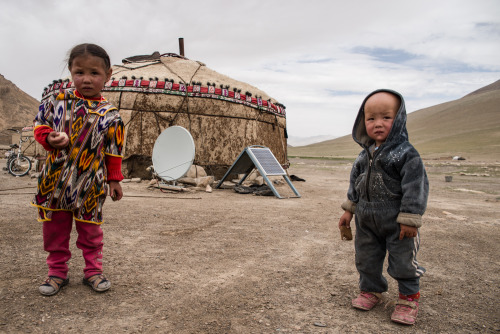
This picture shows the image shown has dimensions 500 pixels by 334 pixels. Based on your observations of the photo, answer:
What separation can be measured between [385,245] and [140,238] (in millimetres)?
1986

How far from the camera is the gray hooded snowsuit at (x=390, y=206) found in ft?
5.44

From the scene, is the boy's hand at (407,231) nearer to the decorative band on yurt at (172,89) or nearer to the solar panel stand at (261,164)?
the solar panel stand at (261,164)

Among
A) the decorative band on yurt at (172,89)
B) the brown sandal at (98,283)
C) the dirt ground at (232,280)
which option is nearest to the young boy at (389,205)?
the dirt ground at (232,280)

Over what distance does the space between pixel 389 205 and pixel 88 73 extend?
167cm

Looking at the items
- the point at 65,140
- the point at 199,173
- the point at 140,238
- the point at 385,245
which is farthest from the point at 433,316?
the point at 199,173

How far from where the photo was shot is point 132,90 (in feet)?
26.9

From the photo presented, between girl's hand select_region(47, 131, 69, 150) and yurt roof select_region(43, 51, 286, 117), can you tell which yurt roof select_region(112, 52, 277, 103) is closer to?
yurt roof select_region(43, 51, 286, 117)

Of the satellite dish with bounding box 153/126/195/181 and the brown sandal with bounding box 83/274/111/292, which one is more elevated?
the satellite dish with bounding box 153/126/195/181

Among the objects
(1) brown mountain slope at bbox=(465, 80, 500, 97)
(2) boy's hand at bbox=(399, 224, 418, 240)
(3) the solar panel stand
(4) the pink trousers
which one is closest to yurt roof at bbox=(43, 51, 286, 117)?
(3) the solar panel stand

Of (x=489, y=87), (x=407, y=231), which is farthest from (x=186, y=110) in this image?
(x=489, y=87)

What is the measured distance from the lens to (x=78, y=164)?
192cm

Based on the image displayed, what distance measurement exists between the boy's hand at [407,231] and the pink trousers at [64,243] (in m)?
1.54

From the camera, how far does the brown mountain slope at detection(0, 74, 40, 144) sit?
39688 mm

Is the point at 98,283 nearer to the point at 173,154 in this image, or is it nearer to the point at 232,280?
the point at 232,280
